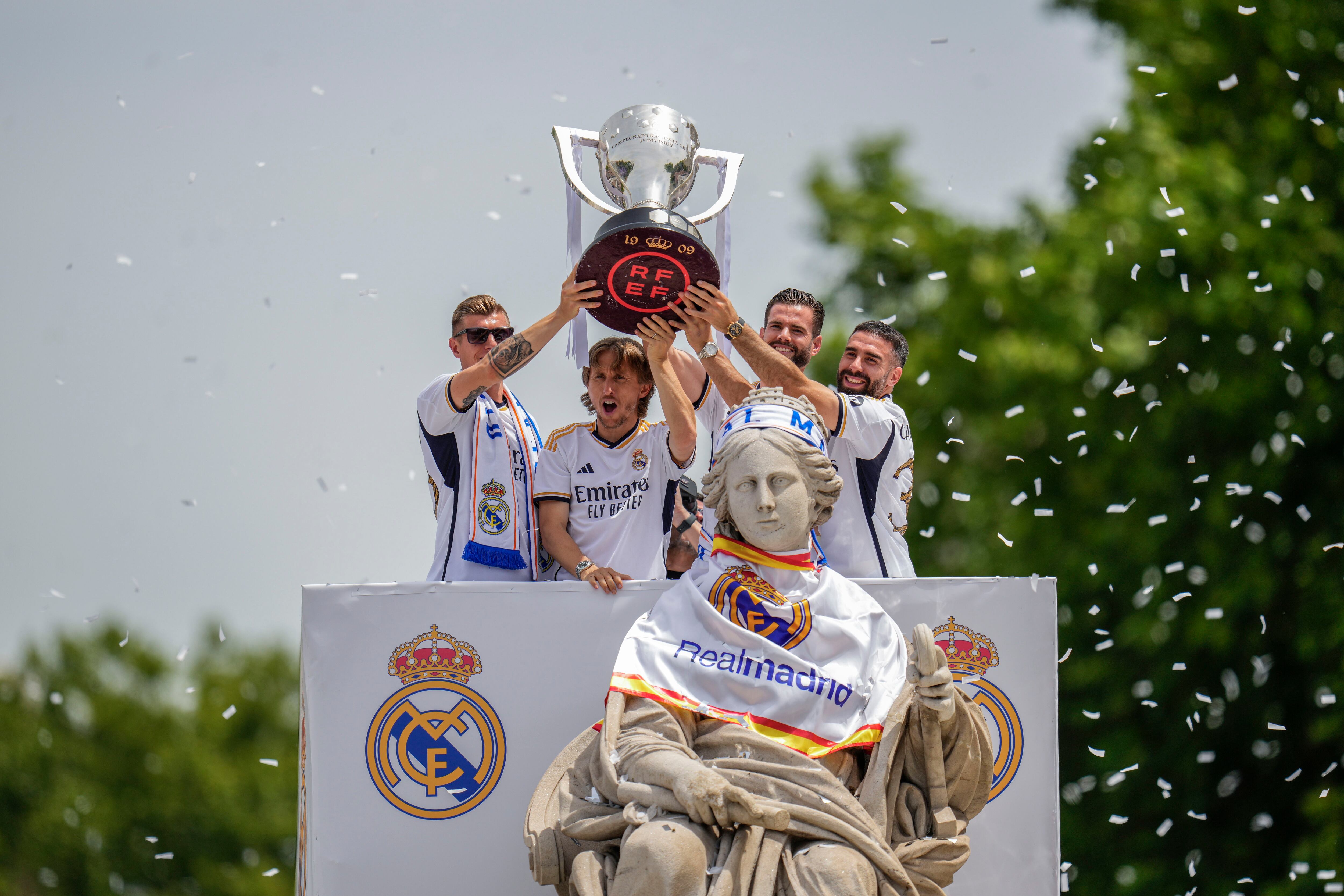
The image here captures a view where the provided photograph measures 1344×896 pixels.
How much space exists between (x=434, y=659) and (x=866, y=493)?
1.79 meters

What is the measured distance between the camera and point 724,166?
6504 mm

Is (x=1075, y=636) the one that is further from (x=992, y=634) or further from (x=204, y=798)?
(x=204, y=798)

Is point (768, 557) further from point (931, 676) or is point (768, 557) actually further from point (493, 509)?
point (493, 509)

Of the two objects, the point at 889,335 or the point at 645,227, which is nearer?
the point at 645,227

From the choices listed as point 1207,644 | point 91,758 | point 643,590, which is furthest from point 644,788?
point 91,758

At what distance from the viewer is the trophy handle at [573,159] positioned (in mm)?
6152

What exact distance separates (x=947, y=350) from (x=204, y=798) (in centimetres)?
1795

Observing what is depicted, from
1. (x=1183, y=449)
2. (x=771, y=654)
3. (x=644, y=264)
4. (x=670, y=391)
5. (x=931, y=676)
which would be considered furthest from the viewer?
(x=1183, y=449)

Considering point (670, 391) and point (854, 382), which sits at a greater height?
point (854, 382)

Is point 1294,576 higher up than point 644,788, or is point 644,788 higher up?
point 1294,576

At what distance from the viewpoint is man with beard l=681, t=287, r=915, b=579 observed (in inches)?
231

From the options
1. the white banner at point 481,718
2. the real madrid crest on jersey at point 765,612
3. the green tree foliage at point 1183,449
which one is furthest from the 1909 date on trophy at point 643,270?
the green tree foliage at point 1183,449

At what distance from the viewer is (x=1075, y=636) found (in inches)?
461

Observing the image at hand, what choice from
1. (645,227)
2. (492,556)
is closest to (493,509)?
(492,556)
